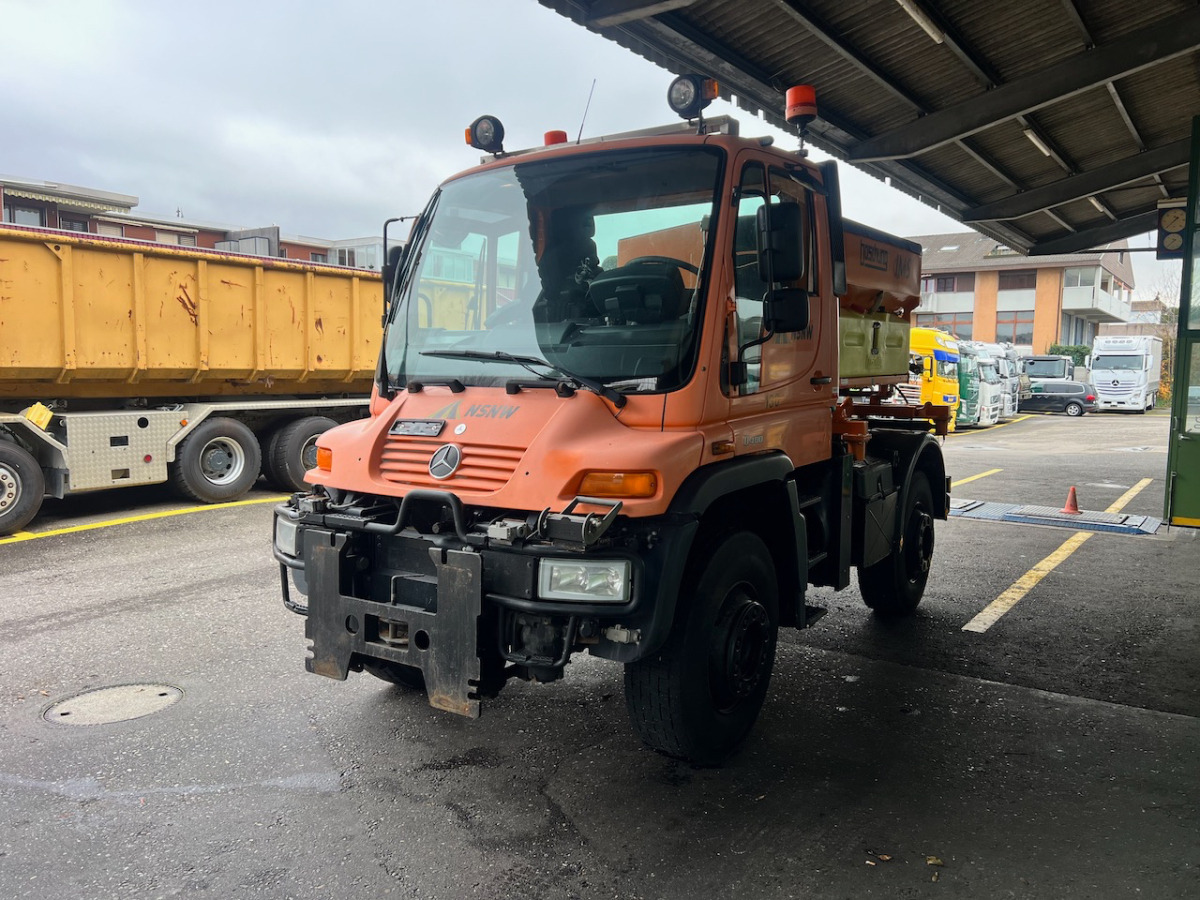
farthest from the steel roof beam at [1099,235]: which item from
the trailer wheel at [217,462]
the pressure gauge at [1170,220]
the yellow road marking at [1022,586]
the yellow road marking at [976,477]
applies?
the trailer wheel at [217,462]

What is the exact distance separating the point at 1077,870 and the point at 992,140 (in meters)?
7.14

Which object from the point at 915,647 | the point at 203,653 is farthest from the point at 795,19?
the point at 203,653

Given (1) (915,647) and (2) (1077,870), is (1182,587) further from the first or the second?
(2) (1077,870)

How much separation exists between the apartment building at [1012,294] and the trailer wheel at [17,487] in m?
47.4

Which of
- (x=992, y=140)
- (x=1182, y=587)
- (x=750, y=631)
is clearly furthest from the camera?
(x=992, y=140)

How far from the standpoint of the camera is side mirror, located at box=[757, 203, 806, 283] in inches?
144

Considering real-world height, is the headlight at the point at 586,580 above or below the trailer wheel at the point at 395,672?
above

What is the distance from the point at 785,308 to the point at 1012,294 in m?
54.2

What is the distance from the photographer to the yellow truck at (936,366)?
23547 millimetres

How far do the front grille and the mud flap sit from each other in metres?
0.32

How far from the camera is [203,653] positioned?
520 centimetres

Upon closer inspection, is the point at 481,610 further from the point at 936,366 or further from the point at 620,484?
the point at 936,366

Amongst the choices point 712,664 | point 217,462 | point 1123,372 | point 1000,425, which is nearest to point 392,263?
point 712,664

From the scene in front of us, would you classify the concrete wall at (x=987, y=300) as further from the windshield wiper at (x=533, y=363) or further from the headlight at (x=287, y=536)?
the headlight at (x=287, y=536)
